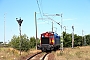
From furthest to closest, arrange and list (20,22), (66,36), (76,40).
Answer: (76,40), (66,36), (20,22)

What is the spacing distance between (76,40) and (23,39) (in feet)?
205

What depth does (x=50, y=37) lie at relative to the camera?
37.3m

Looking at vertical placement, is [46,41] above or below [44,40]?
below

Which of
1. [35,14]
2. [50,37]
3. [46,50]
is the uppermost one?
[35,14]

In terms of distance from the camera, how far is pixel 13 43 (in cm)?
4353

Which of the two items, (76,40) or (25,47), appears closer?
(25,47)

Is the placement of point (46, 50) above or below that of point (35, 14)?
below

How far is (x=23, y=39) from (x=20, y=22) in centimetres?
1171

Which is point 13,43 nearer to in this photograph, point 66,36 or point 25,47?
point 25,47

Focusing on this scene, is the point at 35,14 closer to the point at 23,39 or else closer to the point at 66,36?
the point at 23,39

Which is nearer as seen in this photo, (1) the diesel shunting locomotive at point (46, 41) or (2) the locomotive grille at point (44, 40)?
(1) the diesel shunting locomotive at point (46, 41)

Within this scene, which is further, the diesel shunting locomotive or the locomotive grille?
the locomotive grille

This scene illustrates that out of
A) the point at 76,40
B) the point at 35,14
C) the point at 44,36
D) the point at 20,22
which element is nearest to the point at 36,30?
the point at 35,14

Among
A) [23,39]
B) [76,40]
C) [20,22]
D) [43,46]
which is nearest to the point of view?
[20,22]
